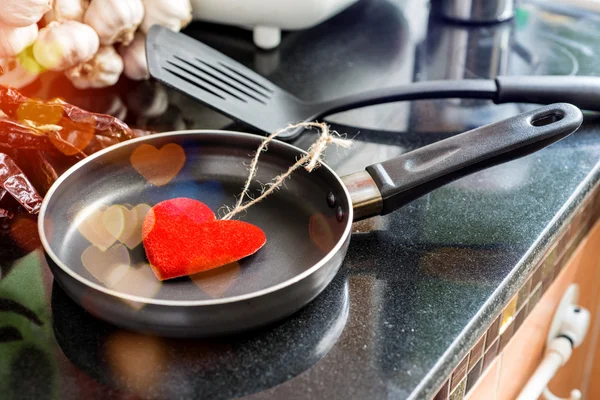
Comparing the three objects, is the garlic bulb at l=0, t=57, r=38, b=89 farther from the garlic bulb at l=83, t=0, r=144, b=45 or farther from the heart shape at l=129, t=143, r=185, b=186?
the heart shape at l=129, t=143, r=185, b=186

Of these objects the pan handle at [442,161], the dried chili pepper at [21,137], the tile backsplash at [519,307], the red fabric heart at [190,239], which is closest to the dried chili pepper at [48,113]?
the dried chili pepper at [21,137]

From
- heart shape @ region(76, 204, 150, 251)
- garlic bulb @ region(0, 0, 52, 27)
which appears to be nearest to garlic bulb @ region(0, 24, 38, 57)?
garlic bulb @ region(0, 0, 52, 27)

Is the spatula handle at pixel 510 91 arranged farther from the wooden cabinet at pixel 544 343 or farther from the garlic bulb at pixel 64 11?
→ the garlic bulb at pixel 64 11

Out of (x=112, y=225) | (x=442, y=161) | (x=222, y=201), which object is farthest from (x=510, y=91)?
(x=112, y=225)

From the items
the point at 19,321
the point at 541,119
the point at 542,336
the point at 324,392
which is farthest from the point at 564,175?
the point at 19,321

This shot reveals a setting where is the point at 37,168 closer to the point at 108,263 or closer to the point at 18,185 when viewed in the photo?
the point at 18,185

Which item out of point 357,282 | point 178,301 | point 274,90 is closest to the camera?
point 178,301
